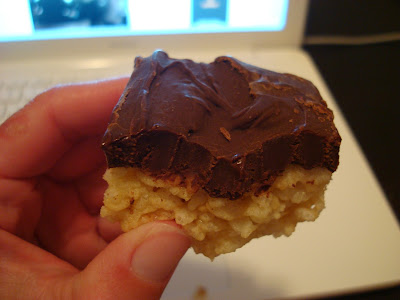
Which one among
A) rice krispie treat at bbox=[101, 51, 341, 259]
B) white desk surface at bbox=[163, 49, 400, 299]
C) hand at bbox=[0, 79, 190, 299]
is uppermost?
rice krispie treat at bbox=[101, 51, 341, 259]

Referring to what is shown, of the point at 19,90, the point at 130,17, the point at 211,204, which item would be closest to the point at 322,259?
the point at 211,204

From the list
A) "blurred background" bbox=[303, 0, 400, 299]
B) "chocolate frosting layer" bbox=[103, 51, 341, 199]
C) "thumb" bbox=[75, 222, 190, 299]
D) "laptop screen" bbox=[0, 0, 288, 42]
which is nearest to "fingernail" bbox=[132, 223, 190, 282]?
"thumb" bbox=[75, 222, 190, 299]

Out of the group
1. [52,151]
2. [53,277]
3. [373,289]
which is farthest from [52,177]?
[373,289]

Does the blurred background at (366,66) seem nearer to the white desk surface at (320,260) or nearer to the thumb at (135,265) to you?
the white desk surface at (320,260)

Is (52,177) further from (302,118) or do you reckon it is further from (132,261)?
(302,118)

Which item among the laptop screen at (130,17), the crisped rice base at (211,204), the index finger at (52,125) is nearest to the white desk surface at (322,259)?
the crisped rice base at (211,204)

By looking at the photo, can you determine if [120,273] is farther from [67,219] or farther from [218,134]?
[67,219]

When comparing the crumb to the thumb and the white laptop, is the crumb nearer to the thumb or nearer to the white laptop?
the thumb

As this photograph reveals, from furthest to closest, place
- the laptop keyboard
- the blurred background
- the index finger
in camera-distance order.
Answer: the blurred background → the laptop keyboard → the index finger
